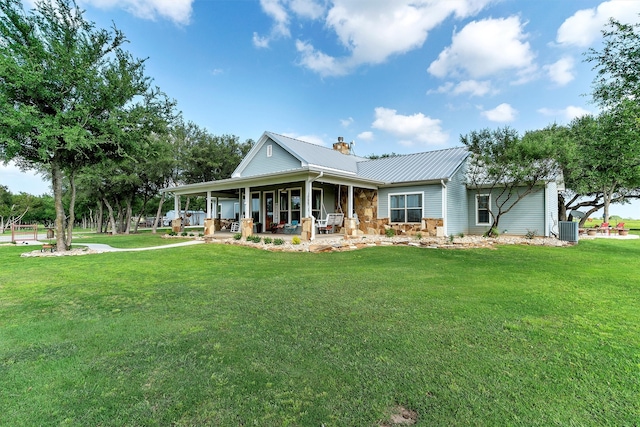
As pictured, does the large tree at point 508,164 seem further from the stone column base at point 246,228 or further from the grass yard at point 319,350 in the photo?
the stone column base at point 246,228

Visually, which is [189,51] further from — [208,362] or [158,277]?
[208,362]

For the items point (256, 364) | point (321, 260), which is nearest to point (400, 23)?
point (321, 260)

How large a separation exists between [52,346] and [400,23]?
15152 millimetres

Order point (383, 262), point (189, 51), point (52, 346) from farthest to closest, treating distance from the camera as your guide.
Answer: point (189, 51), point (383, 262), point (52, 346)

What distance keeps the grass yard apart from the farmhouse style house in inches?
270

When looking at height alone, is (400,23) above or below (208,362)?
above

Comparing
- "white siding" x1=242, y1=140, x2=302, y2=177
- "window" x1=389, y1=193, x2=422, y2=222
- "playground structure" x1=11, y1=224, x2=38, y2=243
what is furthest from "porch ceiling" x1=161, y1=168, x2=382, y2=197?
"playground structure" x1=11, y1=224, x2=38, y2=243

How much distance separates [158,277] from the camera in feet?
20.9

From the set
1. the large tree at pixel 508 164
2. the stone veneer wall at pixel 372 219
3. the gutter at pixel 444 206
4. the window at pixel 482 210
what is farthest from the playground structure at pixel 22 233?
the window at pixel 482 210

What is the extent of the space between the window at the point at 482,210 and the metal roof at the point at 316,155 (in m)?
6.78

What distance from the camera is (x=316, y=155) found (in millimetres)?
16359

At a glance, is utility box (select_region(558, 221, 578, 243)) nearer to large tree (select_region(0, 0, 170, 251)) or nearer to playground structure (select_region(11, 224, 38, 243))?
large tree (select_region(0, 0, 170, 251))

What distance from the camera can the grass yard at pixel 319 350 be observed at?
208cm

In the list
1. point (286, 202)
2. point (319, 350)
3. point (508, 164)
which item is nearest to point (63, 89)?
point (286, 202)
